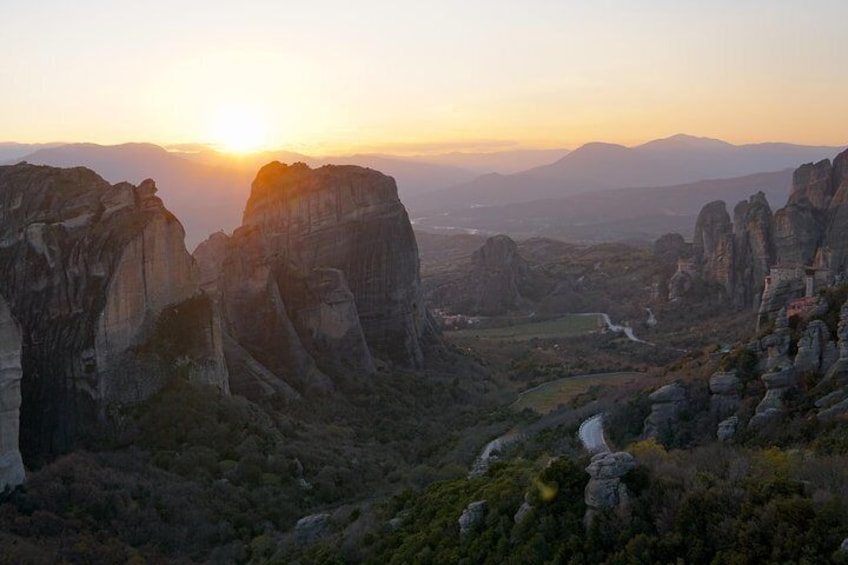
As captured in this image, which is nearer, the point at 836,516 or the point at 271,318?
the point at 836,516

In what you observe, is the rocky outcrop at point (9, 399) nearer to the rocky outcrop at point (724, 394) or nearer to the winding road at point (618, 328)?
the rocky outcrop at point (724, 394)

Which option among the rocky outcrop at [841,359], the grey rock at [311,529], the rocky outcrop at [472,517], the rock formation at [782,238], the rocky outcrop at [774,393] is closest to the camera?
the rocky outcrop at [472,517]

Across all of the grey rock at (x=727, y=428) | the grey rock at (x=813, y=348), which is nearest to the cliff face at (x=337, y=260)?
the grey rock at (x=727, y=428)

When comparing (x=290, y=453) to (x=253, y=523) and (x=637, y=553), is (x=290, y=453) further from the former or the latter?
(x=637, y=553)

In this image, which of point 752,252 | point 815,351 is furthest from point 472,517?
point 752,252

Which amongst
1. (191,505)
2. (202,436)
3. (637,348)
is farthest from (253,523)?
(637,348)

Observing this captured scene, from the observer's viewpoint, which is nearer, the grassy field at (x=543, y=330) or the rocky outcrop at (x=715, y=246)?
the rocky outcrop at (x=715, y=246)

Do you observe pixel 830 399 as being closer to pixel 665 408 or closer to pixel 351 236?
pixel 665 408
